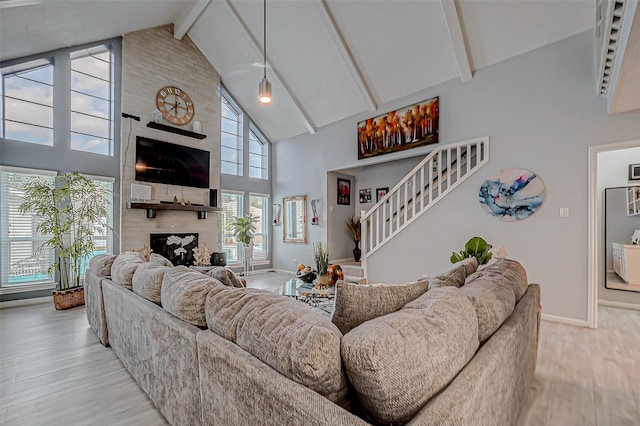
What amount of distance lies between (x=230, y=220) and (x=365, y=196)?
3356mm

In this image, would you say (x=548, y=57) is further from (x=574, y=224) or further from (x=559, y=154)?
(x=574, y=224)

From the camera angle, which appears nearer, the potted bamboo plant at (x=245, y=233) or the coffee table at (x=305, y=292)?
the coffee table at (x=305, y=292)

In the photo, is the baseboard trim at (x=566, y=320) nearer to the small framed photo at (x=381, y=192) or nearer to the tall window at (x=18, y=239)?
the small framed photo at (x=381, y=192)

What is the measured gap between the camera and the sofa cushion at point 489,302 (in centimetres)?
→ 124

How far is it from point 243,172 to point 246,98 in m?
1.81

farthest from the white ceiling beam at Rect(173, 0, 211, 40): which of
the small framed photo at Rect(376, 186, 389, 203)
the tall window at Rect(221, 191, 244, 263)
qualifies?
the small framed photo at Rect(376, 186, 389, 203)

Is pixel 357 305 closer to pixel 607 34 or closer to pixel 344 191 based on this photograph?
pixel 607 34

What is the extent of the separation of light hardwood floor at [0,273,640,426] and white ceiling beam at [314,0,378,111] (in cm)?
445

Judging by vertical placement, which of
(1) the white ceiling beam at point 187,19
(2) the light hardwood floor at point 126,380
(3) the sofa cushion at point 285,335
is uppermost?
(1) the white ceiling beam at point 187,19

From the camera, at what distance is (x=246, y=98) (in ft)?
23.4

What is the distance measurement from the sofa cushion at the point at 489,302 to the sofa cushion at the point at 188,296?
123 cm

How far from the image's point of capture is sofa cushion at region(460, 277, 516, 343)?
1.24 m

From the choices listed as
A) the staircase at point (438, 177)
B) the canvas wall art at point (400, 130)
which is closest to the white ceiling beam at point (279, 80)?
the canvas wall art at point (400, 130)

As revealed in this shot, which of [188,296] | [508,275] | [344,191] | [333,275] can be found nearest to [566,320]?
[508,275]
